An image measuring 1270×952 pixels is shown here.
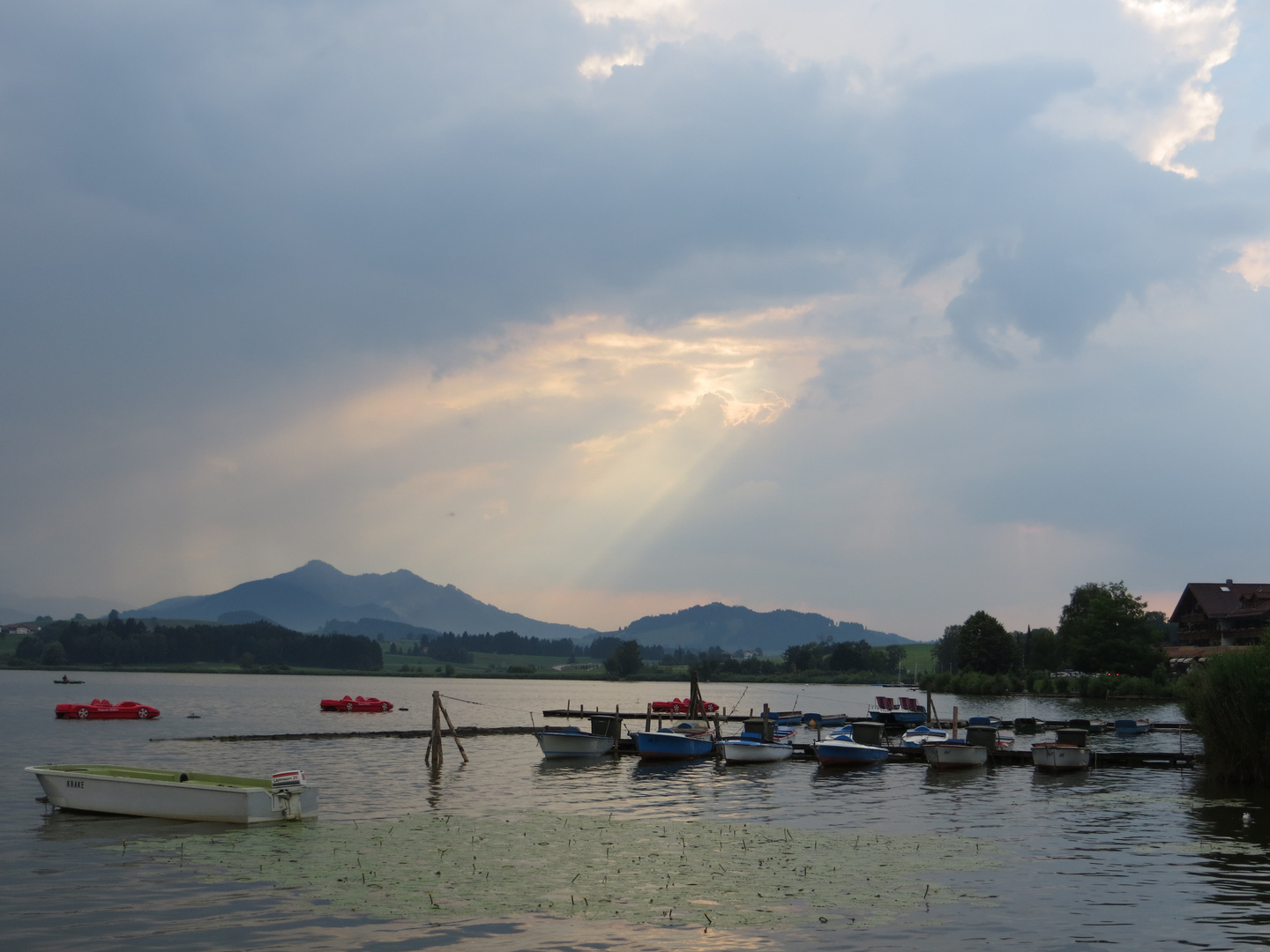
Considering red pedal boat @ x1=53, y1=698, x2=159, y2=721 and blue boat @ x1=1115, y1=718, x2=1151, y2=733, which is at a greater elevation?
blue boat @ x1=1115, y1=718, x2=1151, y2=733

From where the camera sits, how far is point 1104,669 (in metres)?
145

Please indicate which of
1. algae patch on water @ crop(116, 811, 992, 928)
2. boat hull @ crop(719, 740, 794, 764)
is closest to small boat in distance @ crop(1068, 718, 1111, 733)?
boat hull @ crop(719, 740, 794, 764)

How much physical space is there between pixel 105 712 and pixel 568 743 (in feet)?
178

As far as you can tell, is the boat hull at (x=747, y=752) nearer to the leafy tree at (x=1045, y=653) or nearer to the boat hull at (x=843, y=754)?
the boat hull at (x=843, y=754)

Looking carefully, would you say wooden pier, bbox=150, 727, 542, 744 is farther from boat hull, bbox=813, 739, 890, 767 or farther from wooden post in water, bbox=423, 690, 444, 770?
boat hull, bbox=813, 739, 890, 767

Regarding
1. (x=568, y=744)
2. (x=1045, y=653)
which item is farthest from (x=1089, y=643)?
(x=568, y=744)

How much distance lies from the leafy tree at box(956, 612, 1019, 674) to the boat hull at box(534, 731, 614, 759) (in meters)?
126

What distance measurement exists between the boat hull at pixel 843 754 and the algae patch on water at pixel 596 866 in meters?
22.7

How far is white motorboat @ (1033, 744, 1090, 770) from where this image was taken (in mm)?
50938

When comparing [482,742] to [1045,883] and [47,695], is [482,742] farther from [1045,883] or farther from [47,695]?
[47,695]

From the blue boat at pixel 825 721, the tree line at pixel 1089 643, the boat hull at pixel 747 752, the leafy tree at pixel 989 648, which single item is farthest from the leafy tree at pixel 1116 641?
the boat hull at pixel 747 752

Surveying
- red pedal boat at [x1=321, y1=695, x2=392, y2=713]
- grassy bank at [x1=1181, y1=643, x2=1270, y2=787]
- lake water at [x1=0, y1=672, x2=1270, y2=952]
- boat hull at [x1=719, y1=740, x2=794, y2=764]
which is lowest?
red pedal boat at [x1=321, y1=695, x2=392, y2=713]

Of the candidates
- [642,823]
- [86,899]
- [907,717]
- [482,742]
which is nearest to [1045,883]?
[642,823]

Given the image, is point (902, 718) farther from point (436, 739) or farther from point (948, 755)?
point (436, 739)
